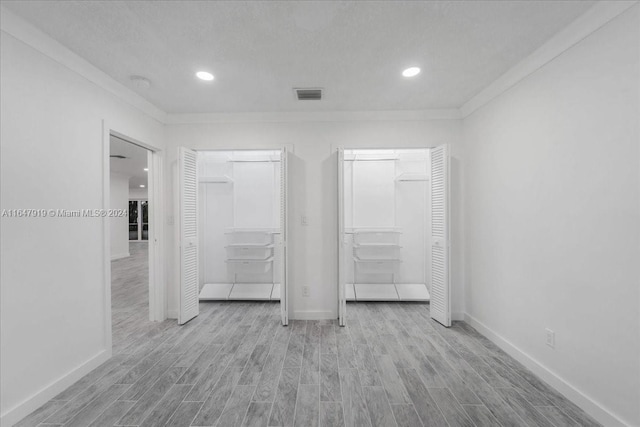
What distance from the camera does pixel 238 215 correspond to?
450 centimetres

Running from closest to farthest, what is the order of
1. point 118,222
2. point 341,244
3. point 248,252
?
point 341,244, point 248,252, point 118,222

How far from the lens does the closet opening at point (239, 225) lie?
14.1 ft

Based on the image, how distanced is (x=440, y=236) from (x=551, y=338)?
1419 millimetres

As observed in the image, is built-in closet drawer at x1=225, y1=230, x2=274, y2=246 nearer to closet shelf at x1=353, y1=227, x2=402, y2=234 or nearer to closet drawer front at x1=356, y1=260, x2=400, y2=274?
closet shelf at x1=353, y1=227, x2=402, y2=234

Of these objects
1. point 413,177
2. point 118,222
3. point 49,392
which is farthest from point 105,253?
point 118,222

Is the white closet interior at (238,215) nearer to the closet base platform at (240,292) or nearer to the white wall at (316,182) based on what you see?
the closet base platform at (240,292)

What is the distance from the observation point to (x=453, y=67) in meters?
2.42

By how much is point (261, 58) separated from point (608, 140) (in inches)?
98.4

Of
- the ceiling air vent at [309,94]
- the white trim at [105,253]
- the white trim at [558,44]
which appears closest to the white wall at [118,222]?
the white trim at [105,253]

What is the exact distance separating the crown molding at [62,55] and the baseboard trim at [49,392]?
2396 millimetres

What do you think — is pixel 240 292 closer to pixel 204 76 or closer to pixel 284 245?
pixel 284 245

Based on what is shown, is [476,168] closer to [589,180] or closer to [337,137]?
[589,180]

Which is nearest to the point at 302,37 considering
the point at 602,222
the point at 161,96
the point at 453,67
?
the point at 453,67

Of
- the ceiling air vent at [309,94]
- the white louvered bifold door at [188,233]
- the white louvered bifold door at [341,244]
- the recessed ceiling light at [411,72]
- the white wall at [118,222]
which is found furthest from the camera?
the white wall at [118,222]
